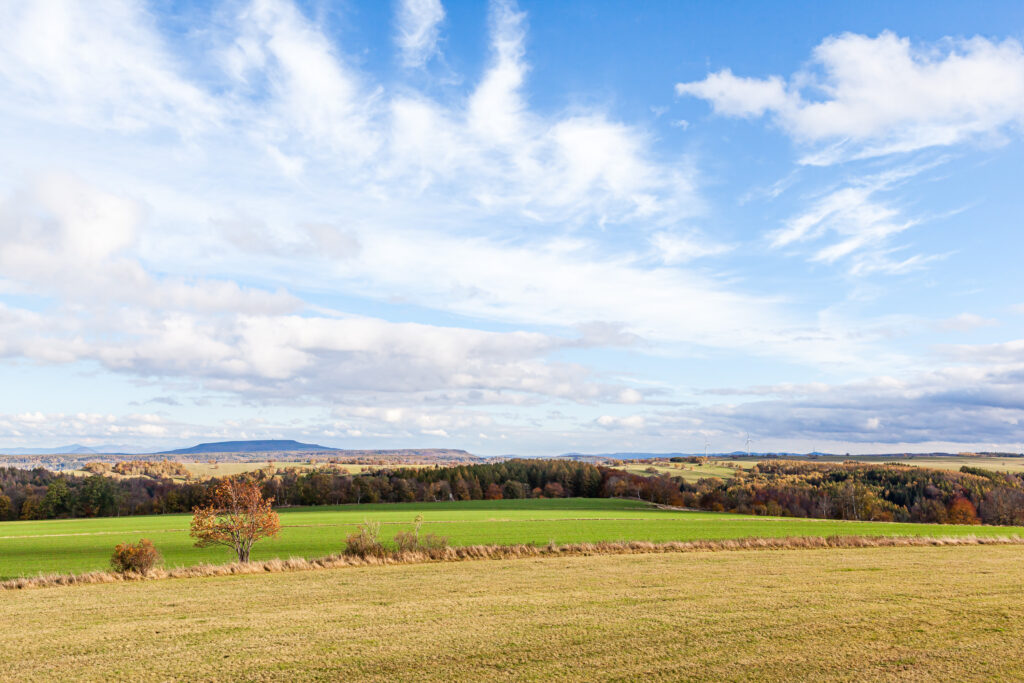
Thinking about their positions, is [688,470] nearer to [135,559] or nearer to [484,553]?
[484,553]

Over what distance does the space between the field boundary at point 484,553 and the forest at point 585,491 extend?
202ft

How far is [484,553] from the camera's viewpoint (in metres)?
26.8

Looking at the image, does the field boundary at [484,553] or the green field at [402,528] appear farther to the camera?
the green field at [402,528]

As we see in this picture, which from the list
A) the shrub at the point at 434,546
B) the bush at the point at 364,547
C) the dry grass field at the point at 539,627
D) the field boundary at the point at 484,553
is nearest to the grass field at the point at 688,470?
the field boundary at the point at 484,553

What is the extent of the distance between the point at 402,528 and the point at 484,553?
102 ft

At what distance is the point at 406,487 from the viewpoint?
112m

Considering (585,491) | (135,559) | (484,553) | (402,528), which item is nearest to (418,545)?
(484,553)

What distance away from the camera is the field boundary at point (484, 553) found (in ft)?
72.9

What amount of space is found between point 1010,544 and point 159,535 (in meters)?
61.1

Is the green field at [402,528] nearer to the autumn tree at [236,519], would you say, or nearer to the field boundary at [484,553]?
the autumn tree at [236,519]

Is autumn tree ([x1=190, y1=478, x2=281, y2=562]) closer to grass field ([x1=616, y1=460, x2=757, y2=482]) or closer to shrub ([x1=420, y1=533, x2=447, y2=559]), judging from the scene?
shrub ([x1=420, y1=533, x2=447, y2=559])

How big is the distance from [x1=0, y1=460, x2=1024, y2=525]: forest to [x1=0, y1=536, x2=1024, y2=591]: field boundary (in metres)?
61.5

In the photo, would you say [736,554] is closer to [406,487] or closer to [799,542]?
[799,542]

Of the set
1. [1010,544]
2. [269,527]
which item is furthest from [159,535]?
[1010,544]
